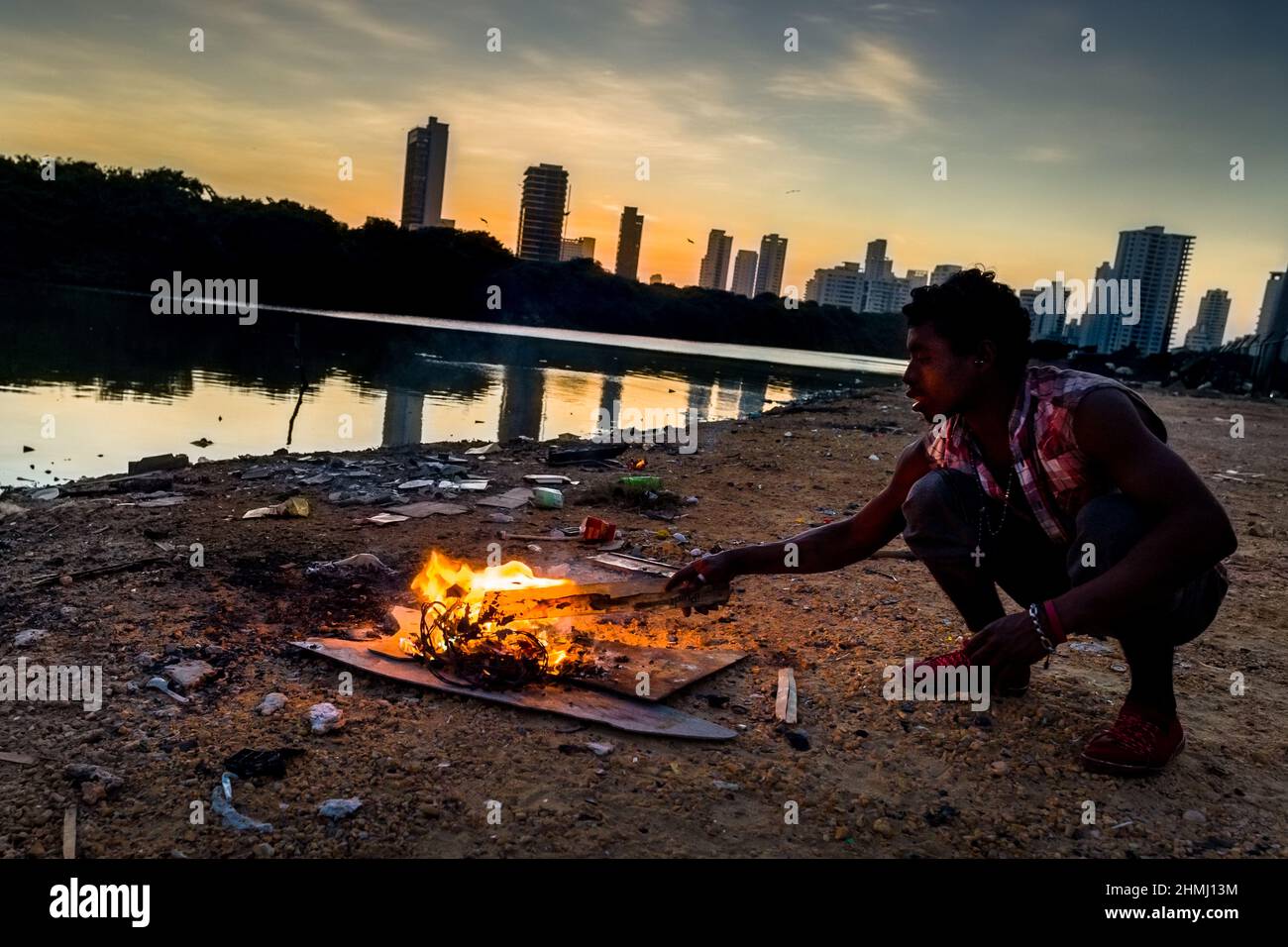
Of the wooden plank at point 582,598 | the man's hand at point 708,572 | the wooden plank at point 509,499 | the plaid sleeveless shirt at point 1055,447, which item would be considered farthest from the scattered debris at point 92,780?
the wooden plank at point 509,499

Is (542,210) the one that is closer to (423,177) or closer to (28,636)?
(423,177)

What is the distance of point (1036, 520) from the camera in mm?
3252

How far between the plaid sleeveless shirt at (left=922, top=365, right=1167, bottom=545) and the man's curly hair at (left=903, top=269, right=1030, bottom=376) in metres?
0.14

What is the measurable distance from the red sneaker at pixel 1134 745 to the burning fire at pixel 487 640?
2.11m

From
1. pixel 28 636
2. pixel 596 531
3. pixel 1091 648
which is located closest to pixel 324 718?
pixel 28 636

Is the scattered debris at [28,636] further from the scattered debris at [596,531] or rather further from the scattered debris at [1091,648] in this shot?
the scattered debris at [1091,648]

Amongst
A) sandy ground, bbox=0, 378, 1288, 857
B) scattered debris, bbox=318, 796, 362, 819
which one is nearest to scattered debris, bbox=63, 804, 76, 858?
sandy ground, bbox=0, 378, 1288, 857

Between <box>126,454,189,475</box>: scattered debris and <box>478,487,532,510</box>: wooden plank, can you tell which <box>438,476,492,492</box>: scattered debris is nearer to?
<box>478,487,532,510</box>: wooden plank

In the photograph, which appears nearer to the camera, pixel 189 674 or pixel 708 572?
pixel 189 674

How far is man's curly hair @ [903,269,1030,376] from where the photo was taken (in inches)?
123

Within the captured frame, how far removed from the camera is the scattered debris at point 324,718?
3.22 m

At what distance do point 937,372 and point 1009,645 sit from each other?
3.48 feet

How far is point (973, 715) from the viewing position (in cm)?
352
